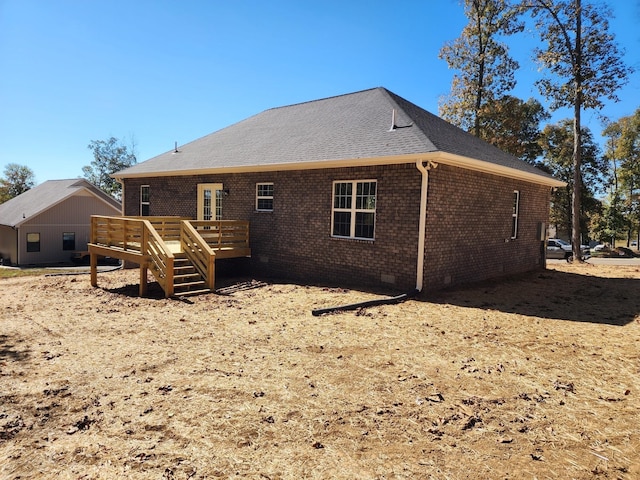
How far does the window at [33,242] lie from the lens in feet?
105

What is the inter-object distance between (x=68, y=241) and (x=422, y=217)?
3466 cm

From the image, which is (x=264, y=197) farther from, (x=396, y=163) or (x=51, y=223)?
(x=51, y=223)

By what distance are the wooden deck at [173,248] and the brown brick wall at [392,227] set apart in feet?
3.60

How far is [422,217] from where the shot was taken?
9047mm

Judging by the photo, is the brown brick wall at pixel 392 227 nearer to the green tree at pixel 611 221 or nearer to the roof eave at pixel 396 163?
the roof eave at pixel 396 163

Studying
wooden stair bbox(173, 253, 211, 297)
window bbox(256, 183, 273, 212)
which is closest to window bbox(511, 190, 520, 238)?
window bbox(256, 183, 273, 212)

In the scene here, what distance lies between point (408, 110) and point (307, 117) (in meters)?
4.14

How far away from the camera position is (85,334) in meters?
6.48

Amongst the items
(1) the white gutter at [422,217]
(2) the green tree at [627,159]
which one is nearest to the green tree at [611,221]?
(2) the green tree at [627,159]

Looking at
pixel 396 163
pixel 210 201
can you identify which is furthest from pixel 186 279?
pixel 396 163

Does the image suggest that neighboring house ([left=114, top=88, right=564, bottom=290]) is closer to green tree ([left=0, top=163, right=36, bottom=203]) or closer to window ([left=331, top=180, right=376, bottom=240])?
window ([left=331, top=180, right=376, bottom=240])

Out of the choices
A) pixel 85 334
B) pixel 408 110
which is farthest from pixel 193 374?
pixel 408 110

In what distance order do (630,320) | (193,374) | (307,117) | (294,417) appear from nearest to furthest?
(294,417) → (193,374) → (630,320) → (307,117)

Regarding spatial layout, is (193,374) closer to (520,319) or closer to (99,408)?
(99,408)
